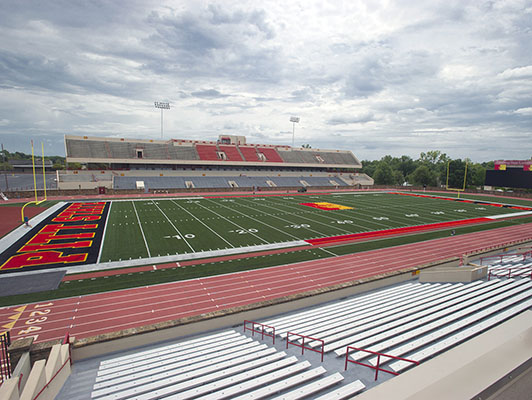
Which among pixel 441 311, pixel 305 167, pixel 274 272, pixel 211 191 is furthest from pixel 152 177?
pixel 441 311

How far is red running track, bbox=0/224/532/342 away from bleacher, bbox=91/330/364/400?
385 centimetres

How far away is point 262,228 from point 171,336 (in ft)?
54.6

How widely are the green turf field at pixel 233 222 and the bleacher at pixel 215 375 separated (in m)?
11.3

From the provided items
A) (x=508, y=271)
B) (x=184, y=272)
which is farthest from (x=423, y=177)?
(x=184, y=272)

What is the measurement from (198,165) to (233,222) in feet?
116

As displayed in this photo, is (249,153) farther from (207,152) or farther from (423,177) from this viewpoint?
(423,177)

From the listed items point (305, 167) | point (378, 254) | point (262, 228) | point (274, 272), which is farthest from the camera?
point (305, 167)

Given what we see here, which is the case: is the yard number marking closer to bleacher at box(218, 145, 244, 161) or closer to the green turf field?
the green turf field

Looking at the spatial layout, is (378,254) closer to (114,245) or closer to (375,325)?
(375,325)

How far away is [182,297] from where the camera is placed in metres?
12.5

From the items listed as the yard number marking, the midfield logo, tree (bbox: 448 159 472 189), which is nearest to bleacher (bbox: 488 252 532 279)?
the yard number marking

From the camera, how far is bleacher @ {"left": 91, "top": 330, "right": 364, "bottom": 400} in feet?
17.1

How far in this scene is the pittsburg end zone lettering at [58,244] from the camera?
16156 mm

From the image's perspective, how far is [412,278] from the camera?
44.1 feet
